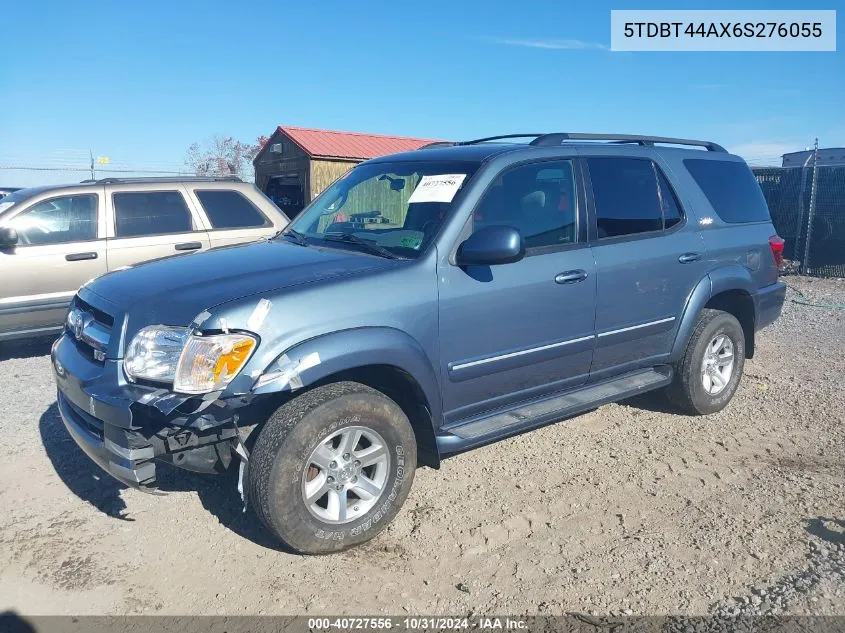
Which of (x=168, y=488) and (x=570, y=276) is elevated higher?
(x=570, y=276)

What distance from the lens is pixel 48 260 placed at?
6.34m

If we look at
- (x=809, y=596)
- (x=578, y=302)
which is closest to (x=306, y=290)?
(x=578, y=302)

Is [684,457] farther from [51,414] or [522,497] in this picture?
[51,414]

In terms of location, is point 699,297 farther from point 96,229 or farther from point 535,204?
point 96,229

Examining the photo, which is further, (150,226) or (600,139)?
(150,226)

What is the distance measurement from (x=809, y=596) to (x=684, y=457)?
1533 millimetres

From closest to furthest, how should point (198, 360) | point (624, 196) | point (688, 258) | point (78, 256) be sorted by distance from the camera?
point (198, 360) < point (624, 196) < point (688, 258) < point (78, 256)

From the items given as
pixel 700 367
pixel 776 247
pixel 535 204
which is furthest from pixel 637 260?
pixel 776 247

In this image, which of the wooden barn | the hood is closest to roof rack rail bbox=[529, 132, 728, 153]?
the hood

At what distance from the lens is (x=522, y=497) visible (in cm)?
379

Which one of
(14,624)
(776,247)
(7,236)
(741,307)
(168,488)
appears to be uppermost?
(7,236)

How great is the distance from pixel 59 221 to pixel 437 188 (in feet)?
15.3

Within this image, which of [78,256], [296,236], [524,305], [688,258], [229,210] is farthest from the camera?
[229,210]

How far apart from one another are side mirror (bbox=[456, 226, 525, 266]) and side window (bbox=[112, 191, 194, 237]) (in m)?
4.53
